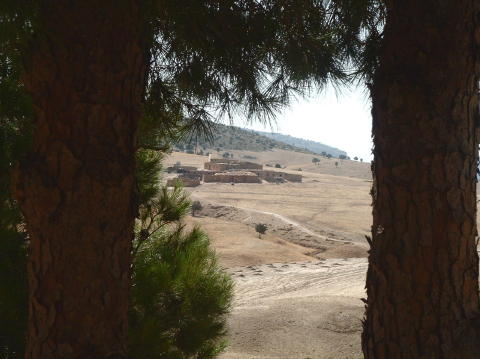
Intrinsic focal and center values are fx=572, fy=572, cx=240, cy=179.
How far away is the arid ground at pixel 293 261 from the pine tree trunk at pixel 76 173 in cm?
538

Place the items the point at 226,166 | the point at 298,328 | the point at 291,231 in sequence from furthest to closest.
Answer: the point at 226,166
the point at 291,231
the point at 298,328

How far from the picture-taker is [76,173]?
88.1 inches

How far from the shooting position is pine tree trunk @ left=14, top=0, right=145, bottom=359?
2242 mm

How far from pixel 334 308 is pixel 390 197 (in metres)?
8.54

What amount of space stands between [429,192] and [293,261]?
19309 millimetres

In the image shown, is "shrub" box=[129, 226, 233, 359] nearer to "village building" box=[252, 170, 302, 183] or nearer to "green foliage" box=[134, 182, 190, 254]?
"green foliage" box=[134, 182, 190, 254]

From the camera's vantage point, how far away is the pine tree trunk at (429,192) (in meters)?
2.51

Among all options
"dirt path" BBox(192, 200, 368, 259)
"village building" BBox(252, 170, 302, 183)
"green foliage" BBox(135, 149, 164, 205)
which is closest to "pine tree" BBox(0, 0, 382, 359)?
"green foliage" BBox(135, 149, 164, 205)

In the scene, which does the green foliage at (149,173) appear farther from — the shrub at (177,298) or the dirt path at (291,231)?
the dirt path at (291,231)

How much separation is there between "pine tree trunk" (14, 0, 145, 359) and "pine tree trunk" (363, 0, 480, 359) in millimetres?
1205

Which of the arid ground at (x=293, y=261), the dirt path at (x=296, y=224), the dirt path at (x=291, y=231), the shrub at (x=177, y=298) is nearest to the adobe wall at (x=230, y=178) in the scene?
the arid ground at (x=293, y=261)

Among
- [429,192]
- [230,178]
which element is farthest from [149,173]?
[230,178]

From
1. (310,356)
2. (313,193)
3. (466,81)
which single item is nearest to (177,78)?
(466,81)

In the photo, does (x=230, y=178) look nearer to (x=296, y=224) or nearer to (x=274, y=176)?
(x=274, y=176)
